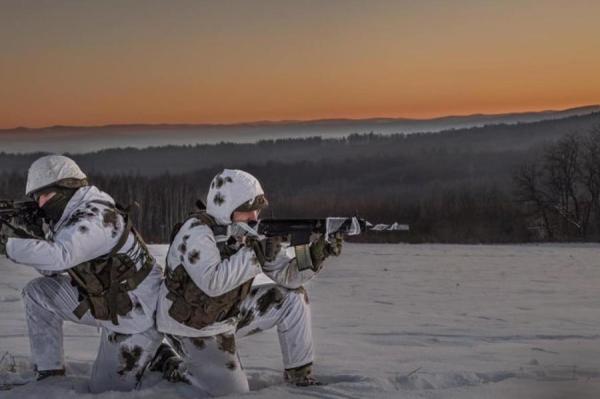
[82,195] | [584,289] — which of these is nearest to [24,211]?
[82,195]

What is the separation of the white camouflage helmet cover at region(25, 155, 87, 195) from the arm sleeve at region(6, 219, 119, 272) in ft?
1.32

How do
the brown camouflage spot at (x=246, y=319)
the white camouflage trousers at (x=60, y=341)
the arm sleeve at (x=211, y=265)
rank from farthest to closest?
the brown camouflage spot at (x=246, y=319)
the white camouflage trousers at (x=60, y=341)
the arm sleeve at (x=211, y=265)

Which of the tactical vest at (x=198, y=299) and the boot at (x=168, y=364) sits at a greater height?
the tactical vest at (x=198, y=299)

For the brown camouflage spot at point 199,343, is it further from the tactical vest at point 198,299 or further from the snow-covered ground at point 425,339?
the snow-covered ground at point 425,339

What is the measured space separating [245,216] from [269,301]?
571 mm

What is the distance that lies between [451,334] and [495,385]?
10.9 feet

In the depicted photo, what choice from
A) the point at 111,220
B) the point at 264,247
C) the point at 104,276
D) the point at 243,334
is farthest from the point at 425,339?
the point at 111,220

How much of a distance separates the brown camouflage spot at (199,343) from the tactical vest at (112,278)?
1.43 feet

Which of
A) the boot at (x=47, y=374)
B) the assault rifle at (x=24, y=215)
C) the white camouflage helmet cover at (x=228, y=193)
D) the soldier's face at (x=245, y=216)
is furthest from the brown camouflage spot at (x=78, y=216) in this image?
the boot at (x=47, y=374)

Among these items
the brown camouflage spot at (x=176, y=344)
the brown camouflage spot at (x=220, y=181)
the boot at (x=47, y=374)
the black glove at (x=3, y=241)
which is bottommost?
the boot at (x=47, y=374)

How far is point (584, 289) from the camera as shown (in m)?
14.4

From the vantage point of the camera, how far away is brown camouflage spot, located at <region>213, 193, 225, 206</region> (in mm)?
5532

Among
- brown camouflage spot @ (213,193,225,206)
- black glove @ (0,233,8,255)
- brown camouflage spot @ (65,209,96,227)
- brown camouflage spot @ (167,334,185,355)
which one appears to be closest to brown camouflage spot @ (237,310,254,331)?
brown camouflage spot @ (167,334,185,355)

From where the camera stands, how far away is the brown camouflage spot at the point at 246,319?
575 centimetres
